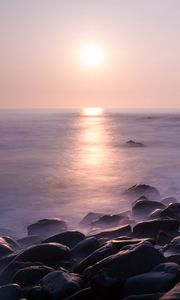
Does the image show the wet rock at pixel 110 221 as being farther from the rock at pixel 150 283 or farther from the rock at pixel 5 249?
the rock at pixel 150 283

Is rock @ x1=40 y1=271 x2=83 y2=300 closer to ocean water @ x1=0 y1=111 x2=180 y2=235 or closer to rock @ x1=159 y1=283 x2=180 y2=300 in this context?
rock @ x1=159 y1=283 x2=180 y2=300

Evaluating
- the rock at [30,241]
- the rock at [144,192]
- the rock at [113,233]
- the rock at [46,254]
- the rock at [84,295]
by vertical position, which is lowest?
the rock at [84,295]

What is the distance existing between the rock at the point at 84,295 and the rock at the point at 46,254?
1.22 meters

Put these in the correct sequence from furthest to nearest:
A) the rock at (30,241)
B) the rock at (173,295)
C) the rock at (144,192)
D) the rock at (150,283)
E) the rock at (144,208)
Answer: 1. the rock at (144,192)
2. the rock at (144,208)
3. the rock at (30,241)
4. the rock at (150,283)
5. the rock at (173,295)

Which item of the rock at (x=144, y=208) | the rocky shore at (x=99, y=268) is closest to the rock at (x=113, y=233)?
the rocky shore at (x=99, y=268)

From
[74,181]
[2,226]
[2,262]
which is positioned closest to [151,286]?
[2,262]

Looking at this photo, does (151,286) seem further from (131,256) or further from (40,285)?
(40,285)

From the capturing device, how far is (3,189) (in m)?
15.3

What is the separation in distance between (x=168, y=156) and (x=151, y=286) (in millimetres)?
20906

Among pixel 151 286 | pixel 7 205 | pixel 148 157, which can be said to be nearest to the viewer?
pixel 151 286

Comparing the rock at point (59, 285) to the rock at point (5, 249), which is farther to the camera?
the rock at point (5, 249)

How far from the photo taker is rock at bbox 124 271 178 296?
13.6ft

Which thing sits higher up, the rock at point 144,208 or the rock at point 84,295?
the rock at point 144,208

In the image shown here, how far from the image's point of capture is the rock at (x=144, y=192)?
1246cm
